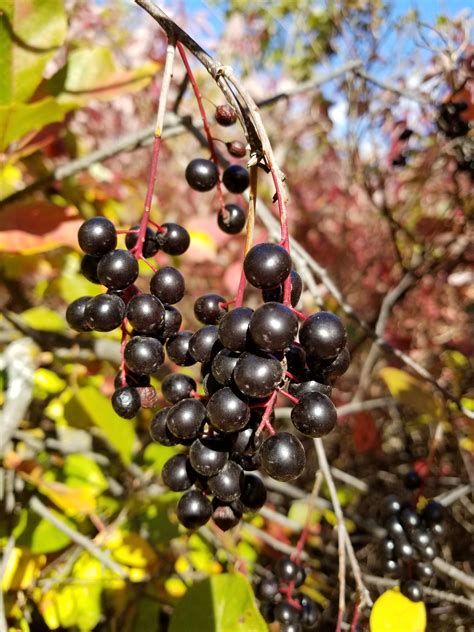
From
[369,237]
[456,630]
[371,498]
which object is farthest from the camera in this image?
[369,237]

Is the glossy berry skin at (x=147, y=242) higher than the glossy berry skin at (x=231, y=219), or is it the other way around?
the glossy berry skin at (x=231, y=219)

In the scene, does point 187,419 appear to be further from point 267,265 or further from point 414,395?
point 414,395

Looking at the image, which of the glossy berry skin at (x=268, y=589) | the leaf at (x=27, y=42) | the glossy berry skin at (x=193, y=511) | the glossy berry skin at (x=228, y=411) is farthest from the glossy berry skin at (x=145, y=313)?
the glossy berry skin at (x=268, y=589)

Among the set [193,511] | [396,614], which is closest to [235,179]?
[193,511]

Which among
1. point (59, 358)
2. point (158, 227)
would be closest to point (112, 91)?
point (158, 227)

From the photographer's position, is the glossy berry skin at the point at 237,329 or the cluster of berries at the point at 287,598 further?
the cluster of berries at the point at 287,598

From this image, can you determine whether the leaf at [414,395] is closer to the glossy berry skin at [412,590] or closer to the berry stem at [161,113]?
the glossy berry skin at [412,590]

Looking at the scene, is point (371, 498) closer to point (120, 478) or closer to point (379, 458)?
point (379, 458)

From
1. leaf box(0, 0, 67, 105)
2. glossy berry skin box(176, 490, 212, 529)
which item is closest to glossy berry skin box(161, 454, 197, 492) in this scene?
glossy berry skin box(176, 490, 212, 529)
